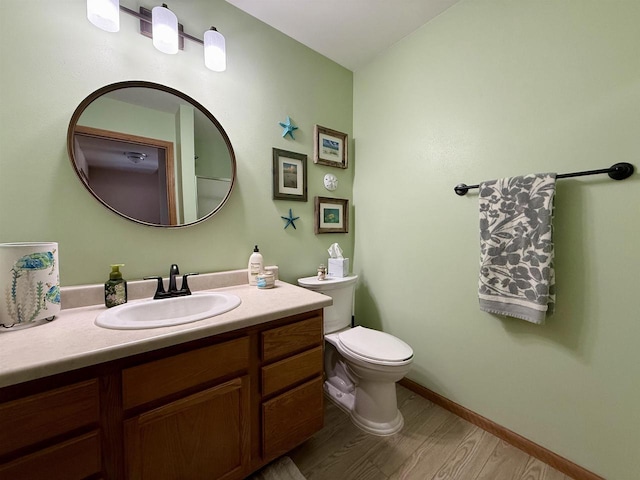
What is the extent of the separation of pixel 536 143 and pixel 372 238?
3.63 feet

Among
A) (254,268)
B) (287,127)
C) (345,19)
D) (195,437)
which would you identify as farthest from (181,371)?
(345,19)

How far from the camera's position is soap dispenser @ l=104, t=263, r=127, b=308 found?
41.5 inches

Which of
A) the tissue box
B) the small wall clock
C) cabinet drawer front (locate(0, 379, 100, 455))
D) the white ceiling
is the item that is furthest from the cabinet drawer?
the white ceiling

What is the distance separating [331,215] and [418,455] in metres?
1.53

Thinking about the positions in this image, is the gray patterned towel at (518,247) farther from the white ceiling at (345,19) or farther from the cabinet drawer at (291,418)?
the white ceiling at (345,19)

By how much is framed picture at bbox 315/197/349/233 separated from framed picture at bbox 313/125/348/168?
0.29 m

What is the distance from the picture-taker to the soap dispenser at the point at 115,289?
1055mm

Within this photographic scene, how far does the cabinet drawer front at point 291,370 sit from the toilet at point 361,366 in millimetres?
308

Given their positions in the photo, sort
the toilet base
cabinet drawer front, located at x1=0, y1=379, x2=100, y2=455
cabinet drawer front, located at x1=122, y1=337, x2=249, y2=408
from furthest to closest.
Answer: the toilet base, cabinet drawer front, located at x1=122, y1=337, x2=249, y2=408, cabinet drawer front, located at x1=0, y1=379, x2=100, y2=455

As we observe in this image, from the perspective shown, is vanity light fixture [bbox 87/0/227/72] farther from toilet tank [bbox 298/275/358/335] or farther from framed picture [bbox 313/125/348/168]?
toilet tank [bbox 298/275/358/335]

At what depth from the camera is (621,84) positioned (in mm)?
1002

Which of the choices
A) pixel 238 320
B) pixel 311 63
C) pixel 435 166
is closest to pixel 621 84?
pixel 435 166

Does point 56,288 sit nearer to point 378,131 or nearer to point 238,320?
point 238,320

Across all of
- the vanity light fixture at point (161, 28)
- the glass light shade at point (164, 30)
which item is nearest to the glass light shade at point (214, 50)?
the vanity light fixture at point (161, 28)
